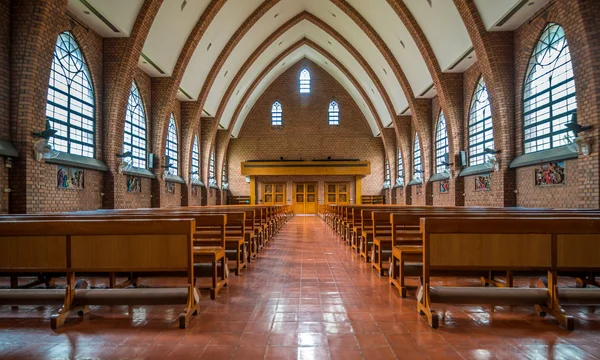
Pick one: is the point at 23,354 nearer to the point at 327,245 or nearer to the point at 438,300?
the point at 438,300

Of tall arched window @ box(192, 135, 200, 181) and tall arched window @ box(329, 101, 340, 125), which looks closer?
tall arched window @ box(192, 135, 200, 181)

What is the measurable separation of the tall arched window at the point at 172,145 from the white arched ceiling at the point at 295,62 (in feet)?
25.1

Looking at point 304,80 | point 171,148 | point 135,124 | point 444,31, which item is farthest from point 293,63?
point 135,124

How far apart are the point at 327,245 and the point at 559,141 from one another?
7.40m

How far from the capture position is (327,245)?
8.24 meters

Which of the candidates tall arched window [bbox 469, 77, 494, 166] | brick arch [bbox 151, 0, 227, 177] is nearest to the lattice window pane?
→ brick arch [bbox 151, 0, 227, 177]

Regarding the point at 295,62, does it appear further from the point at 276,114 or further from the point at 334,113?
the point at 334,113

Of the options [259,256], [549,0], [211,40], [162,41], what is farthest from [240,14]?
[259,256]

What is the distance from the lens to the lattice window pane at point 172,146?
1766 centimetres

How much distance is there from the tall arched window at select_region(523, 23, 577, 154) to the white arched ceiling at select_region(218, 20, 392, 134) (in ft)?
35.8

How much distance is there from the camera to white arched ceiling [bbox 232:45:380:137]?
2583 centimetres

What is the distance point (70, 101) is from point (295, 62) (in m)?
19.6

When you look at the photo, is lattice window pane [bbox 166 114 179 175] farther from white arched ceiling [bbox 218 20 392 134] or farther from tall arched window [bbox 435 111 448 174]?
tall arched window [bbox 435 111 448 174]

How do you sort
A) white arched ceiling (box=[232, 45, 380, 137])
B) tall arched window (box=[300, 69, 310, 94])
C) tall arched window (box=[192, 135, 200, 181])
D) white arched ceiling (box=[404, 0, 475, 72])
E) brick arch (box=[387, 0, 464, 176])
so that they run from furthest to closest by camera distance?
1. tall arched window (box=[300, 69, 310, 94])
2. white arched ceiling (box=[232, 45, 380, 137])
3. tall arched window (box=[192, 135, 200, 181])
4. brick arch (box=[387, 0, 464, 176])
5. white arched ceiling (box=[404, 0, 475, 72])
